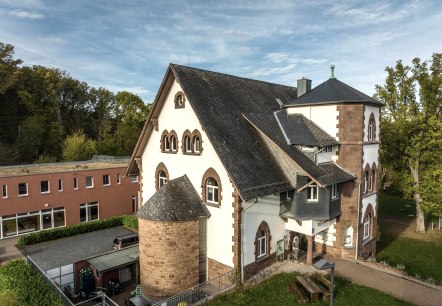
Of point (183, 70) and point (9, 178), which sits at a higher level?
point (183, 70)

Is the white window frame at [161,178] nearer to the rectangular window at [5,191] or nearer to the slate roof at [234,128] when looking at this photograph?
the slate roof at [234,128]

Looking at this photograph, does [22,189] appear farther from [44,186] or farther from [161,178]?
[161,178]

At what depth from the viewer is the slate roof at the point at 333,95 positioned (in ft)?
62.0

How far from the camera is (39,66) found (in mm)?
64000

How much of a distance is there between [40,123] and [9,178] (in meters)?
36.6

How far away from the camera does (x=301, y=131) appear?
762 inches

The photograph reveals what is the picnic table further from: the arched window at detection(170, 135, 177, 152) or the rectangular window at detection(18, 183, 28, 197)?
the rectangular window at detection(18, 183, 28, 197)

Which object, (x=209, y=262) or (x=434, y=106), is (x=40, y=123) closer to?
(x=209, y=262)

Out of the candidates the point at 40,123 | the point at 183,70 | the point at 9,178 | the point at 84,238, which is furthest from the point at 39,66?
the point at 183,70

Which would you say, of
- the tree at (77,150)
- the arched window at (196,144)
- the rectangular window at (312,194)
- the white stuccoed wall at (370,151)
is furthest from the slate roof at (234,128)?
the tree at (77,150)

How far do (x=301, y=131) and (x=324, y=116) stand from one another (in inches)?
73.7

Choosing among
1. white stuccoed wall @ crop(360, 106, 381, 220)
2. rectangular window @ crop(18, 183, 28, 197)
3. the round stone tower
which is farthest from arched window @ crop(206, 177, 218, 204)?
rectangular window @ crop(18, 183, 28, 197)

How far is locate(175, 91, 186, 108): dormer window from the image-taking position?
18.4 metres

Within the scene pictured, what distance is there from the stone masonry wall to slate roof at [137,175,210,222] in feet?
1.01
